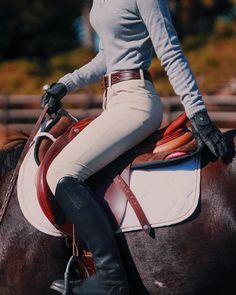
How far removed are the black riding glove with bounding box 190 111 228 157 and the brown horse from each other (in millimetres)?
219

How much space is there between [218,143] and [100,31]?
103 centimetres

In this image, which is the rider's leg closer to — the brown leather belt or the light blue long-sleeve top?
the brown leather belt

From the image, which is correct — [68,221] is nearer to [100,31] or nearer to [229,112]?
[100,31]

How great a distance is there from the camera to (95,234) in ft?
14.4

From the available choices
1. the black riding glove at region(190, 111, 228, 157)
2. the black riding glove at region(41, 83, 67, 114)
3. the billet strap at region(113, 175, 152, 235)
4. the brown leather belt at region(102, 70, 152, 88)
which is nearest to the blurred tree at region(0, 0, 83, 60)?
the black riding glove at region(41, 83, 67, 114)

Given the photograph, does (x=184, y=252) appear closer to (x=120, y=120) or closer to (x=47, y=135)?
(x=120, y=120)

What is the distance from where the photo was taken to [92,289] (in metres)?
4.42

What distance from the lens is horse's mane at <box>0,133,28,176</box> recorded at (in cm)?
490

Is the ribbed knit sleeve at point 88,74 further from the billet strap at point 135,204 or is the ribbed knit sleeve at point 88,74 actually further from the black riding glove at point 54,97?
the billet strap at point 135,204

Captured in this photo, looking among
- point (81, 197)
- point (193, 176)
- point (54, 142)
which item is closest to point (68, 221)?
point (81, 197)

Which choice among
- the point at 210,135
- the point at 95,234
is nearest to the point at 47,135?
the point at 95,234

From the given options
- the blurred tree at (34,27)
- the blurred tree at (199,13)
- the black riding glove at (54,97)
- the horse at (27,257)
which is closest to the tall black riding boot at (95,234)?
the horse at (27,257)

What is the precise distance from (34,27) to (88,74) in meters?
25.0

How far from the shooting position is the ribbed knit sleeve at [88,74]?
514 cm
